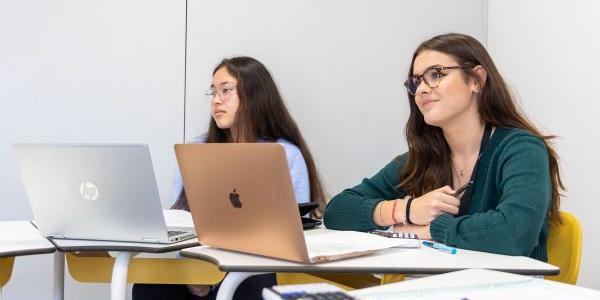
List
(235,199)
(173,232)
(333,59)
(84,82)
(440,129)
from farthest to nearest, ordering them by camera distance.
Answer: (333,59), (84,82), (440,129), (173,232), (235,199)

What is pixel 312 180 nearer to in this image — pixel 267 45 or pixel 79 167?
pixel 267 45

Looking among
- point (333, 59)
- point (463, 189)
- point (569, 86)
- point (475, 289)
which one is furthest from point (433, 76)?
point (333, 59)

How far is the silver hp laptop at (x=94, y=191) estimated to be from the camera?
1.56 meters

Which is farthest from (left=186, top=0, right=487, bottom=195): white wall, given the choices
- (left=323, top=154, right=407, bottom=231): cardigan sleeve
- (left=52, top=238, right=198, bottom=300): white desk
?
(left=52, top=238, right=198, bottom=300): white desk

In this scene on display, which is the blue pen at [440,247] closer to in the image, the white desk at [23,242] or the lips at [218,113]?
the white desk at [23,242]

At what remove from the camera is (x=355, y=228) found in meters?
2.03

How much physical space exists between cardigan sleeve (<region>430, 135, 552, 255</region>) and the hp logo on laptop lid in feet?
2.73

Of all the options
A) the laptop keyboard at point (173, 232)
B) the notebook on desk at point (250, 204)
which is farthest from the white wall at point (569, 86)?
the laptop keyboard at point (173, 232)

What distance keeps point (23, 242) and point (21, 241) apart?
2cm

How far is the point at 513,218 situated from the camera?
1665 mm

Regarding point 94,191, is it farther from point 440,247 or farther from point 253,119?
point 253,119

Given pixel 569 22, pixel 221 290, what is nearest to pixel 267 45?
pixel 569 22

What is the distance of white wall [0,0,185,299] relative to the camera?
3014 millimetres

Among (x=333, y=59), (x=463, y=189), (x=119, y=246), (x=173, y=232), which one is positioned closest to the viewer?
(x=119, y=246)
